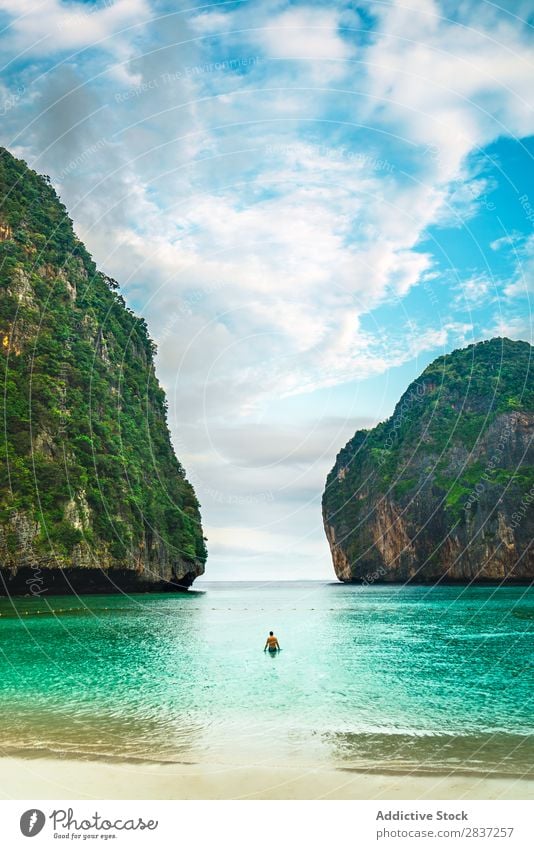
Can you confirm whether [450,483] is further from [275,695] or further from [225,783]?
[225,783]

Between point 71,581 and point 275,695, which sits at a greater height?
point 71,581

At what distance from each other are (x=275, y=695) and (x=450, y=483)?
74147 mm

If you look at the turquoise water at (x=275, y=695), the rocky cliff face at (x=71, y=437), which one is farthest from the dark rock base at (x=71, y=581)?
the turquoise water at (x=275, y=695)

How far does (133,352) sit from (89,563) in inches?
1479

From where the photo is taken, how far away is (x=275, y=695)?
15281mm

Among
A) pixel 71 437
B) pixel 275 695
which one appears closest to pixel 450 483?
pixel 71 437

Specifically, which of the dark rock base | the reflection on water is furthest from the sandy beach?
the dark rock base

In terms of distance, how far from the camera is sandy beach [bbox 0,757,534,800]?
7805 millimetres

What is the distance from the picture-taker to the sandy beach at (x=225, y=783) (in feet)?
25.6
